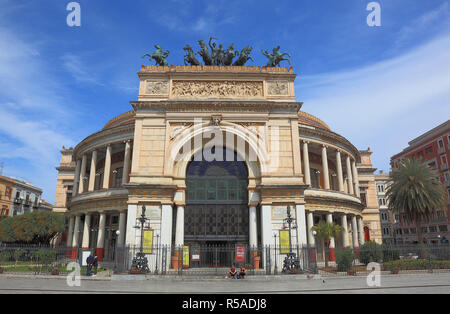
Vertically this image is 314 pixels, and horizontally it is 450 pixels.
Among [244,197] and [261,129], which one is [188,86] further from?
[244,197]

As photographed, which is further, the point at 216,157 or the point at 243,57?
the point at 243,57

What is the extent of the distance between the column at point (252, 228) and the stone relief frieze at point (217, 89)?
34.3 feet

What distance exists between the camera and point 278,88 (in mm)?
27359

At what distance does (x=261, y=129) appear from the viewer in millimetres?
26156

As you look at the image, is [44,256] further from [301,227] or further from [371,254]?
[371,254]

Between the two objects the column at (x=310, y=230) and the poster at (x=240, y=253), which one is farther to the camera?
the column at (x=310, y=230)

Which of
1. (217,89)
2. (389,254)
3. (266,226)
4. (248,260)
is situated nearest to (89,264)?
(248,260)

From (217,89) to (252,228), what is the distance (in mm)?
12773

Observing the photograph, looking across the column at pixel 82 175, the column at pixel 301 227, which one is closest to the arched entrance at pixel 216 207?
the column at pixel 301 227

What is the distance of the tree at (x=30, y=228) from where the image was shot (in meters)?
35.6

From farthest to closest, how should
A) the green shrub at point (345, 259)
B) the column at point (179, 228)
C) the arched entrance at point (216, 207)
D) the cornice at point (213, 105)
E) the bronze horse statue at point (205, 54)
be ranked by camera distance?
the bronze horse statue at point (205, 54) < the cornice at point (213, 105) < the arched entrance at point (216, 207) < the column at point (179, 228) < the green shrub at point (345, 259)

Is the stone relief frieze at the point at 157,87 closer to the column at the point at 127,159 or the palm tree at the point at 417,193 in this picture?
the column at the point at 127,159
